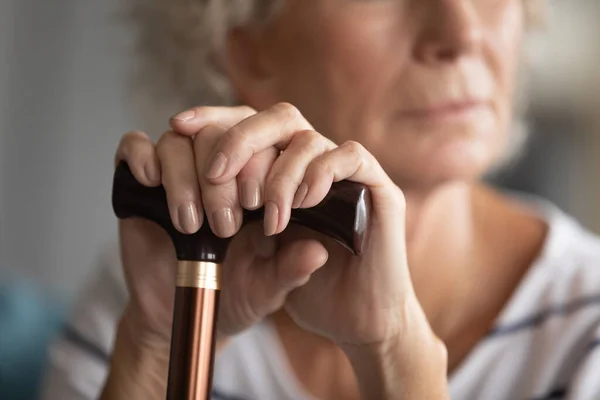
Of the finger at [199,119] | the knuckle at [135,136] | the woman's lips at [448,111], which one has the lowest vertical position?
the knuckle at [135,136]

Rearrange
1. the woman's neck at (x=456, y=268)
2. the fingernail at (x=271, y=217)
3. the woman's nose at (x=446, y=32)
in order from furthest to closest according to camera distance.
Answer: the woman's neck at (x=456, y=268) → the woman's nose at (x=446, y=32) → the fingernail at (x=271, y=217)

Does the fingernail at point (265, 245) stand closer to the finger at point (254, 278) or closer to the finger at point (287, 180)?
the finger at point (254, 278)

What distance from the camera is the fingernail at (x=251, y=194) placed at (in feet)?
1.77

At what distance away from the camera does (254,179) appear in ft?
1.78

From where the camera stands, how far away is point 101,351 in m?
0.97

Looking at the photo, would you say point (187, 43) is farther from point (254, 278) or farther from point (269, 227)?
point (269, 227)

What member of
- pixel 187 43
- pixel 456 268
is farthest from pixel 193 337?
pixel 187 43

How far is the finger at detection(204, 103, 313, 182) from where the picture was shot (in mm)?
540

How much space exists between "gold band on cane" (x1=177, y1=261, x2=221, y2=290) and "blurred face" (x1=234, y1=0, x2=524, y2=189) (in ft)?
1.12

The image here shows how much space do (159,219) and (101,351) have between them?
46 cm

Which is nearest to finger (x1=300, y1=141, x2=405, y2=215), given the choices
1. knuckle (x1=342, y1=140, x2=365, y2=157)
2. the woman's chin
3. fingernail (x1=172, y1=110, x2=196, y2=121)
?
knuckle (x1=342, y1=140, x2=365, y2=157)

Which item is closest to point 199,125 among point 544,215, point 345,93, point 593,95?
point 345,93

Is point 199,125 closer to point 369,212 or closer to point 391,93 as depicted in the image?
point 369,212

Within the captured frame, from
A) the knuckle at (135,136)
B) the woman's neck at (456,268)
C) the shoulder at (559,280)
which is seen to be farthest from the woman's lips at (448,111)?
the knuckle at (135,136)
